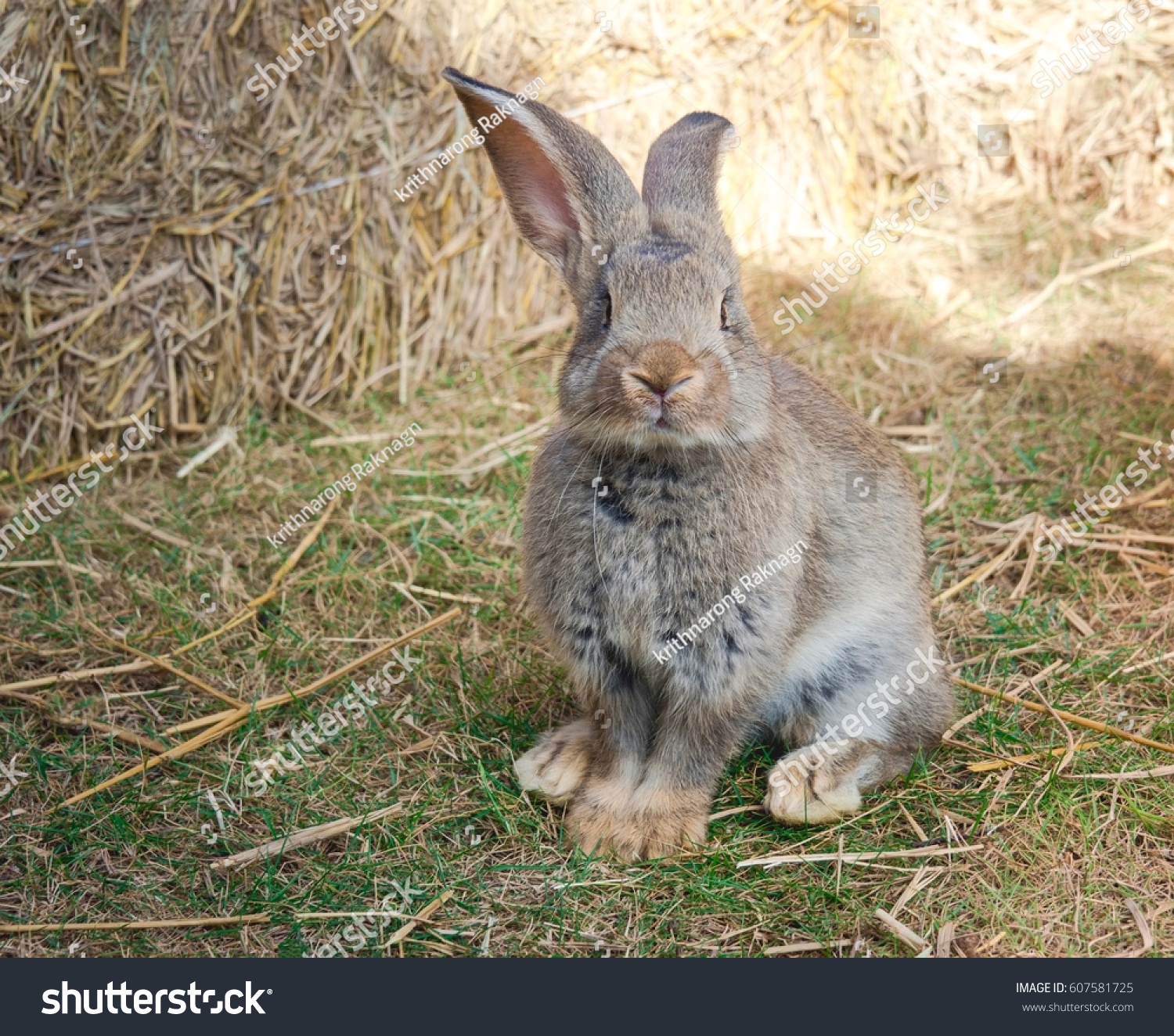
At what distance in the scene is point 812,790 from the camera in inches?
130

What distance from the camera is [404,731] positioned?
3.69 m

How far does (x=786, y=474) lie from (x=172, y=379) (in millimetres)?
2903

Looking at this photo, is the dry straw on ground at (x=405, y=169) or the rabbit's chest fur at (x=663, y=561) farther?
the dry straw on ground at (x=405, y=169)

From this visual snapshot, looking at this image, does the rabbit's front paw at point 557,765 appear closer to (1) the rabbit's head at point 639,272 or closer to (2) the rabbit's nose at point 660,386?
(1) the rabbit's head at point 639,272

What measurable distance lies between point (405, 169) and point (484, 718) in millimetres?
2735

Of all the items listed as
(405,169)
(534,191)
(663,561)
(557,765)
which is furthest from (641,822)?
(405,169)

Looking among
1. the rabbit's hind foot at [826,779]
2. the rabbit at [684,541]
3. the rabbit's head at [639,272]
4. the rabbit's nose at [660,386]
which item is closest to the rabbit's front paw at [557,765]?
the rabbit at [684,541]

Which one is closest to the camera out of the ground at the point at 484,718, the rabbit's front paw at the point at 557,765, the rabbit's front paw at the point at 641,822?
the ground at the point at 484,718

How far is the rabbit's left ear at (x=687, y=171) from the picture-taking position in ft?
10.5

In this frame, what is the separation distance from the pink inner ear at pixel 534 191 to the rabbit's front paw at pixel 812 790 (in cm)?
150

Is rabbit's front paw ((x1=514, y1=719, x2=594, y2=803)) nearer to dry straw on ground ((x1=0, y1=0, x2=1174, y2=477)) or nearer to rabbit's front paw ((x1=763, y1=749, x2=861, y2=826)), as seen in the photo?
rabbit's front paw ((x1=763, y1=749, x2=861, y2=826))

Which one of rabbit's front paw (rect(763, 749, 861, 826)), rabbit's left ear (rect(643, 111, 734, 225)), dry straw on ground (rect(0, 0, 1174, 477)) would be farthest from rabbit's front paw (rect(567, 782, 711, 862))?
dry straw on ground (rect(0, 0, 1174, 477))

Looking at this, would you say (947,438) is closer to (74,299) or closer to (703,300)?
(703,300)

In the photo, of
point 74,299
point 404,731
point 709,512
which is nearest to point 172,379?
point 74,299
